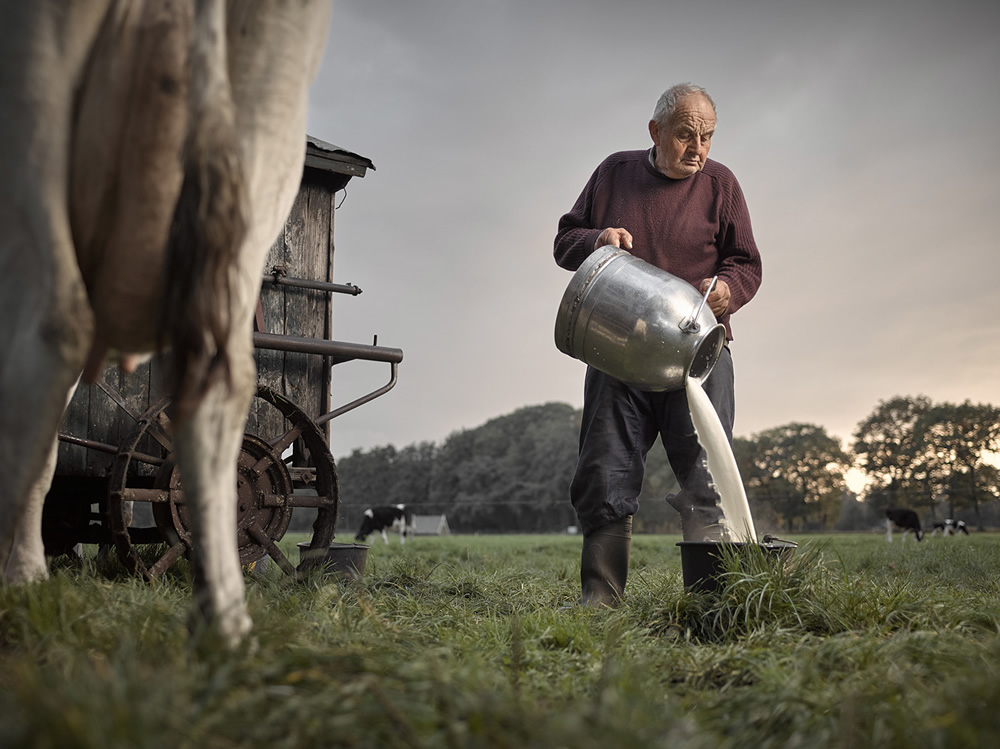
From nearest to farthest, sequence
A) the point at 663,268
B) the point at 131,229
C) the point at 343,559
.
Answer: the point at 131,229 → the point at 663,268 → the point at 343,559

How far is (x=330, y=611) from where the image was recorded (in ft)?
9.11

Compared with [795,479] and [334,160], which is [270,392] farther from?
[795,479]

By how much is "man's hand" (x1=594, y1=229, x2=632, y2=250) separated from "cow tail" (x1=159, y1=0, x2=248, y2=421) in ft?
8.38

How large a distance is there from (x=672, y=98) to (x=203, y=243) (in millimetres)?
3092

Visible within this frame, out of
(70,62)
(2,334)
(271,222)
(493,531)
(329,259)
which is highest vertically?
(329,259)

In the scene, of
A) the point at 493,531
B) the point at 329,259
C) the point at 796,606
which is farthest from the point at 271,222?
the point at 493,531

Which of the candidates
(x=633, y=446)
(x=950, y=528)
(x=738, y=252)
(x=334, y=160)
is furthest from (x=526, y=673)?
(x=950, y=528)

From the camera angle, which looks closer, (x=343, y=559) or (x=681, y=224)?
(x=681, y=224)

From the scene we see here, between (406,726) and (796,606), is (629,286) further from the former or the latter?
(406,726)

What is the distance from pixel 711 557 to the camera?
3.27 m

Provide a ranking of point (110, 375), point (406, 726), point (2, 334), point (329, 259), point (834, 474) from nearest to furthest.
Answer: point (406, 726)
point (2, 334)
point (110, 375)
point (329, 259)
point (834, 474)

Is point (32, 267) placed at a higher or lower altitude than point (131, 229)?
lower

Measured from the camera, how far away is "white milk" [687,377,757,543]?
3.50 meters

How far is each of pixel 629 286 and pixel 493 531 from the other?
5108 cm
